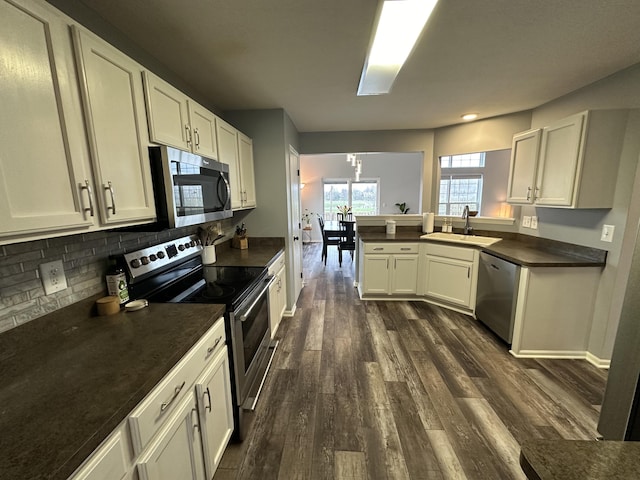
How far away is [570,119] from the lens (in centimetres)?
213

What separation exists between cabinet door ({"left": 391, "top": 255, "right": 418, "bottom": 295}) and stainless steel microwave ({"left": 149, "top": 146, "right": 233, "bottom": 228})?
2.46 metres

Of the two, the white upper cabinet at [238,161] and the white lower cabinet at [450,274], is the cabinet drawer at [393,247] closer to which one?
the white lower cabinet at [450,274]

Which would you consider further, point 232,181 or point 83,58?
point 232,181

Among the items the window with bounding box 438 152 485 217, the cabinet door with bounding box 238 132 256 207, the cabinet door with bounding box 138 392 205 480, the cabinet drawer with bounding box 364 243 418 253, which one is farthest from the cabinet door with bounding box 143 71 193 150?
the window with bounding box 438 152 485 217

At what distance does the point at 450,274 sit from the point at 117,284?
10.8ft

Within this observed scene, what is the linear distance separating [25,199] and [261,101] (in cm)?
221

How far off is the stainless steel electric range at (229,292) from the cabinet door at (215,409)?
0.08 metres

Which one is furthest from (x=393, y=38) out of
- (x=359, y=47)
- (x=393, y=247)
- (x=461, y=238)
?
(x=461, y=238)

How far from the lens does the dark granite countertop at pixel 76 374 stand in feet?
1.99

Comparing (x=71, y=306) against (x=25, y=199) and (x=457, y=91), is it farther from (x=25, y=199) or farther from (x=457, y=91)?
(x=457, y=91)

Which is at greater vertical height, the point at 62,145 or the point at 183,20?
the point at 183,20

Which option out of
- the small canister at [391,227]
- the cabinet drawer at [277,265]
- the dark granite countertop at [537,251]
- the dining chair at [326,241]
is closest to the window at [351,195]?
the dining chair at [326,241]

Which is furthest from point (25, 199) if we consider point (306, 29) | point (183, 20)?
point (306, 29)

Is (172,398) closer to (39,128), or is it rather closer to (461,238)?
(39,128)
